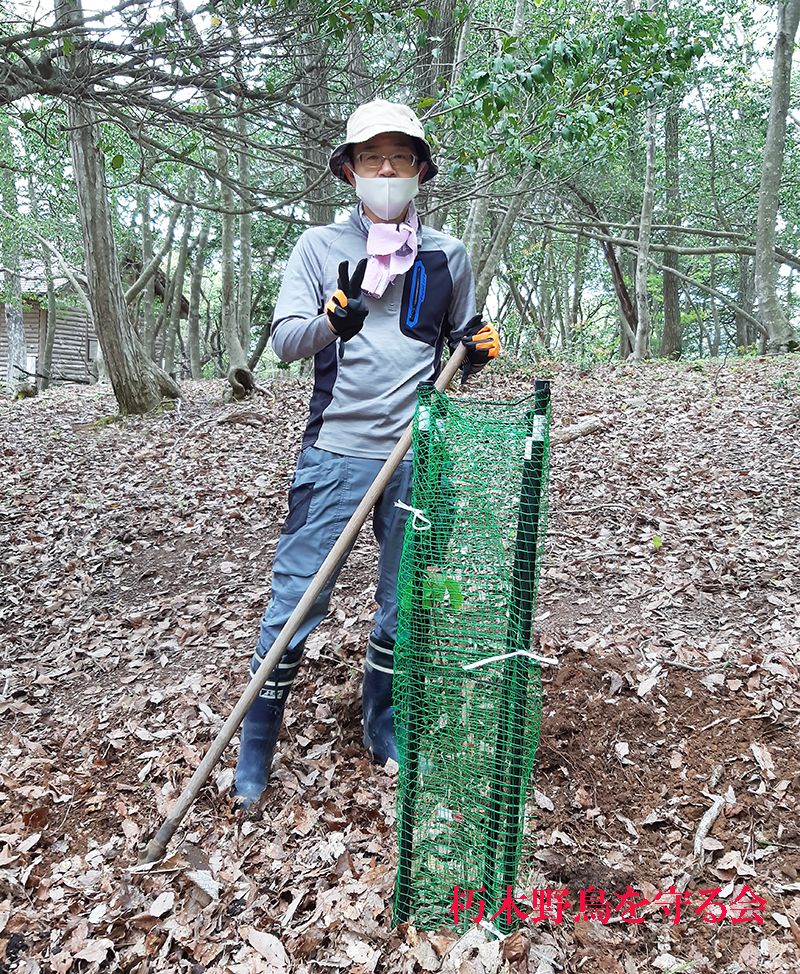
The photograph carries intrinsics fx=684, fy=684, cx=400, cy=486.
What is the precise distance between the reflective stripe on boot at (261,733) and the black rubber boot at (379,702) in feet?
1.28

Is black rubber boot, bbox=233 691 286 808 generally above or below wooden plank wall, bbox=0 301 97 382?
below

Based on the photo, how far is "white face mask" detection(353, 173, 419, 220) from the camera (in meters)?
Answer: 2.75

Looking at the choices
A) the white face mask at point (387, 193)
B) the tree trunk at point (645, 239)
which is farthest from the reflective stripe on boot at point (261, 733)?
the tree trunk at point (645, 239)

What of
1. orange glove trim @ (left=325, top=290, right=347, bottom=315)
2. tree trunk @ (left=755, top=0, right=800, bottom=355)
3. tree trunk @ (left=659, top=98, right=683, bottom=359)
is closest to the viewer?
orange glove trim @ (left=325, top=290, right=347, bottom=315)

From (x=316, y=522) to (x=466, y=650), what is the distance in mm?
854

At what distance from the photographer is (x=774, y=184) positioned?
1225 cm

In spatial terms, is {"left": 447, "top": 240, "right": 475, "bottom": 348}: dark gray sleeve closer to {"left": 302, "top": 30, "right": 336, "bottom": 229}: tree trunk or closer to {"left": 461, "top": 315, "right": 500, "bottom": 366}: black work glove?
{"left": 461, "top": 315, "right": 500, "bottom": 366}: black work glove

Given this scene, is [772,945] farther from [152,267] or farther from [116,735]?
[152,267]

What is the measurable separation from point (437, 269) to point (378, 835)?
2424mm

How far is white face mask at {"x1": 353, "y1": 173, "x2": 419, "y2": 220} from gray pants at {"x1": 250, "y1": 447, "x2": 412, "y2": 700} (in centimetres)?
102

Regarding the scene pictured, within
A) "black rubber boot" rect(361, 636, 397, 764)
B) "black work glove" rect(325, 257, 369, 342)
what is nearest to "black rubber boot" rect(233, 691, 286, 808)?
"black rubber boot" rect(361, 636, 397, 764)

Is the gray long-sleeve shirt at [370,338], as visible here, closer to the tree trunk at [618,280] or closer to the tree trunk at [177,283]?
the tree trunk at [177,283]

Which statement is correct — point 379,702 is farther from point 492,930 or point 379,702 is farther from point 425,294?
point 425,294

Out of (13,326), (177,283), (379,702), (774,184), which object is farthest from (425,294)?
(177,283)
